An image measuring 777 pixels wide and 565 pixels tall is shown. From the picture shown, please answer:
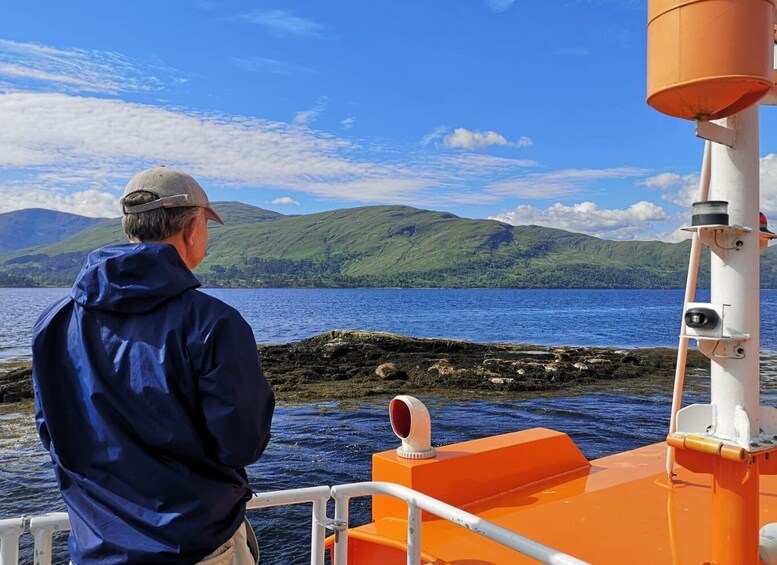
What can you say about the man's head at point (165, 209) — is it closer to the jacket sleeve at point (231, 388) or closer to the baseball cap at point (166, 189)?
the baseball cap at point (166, 189)

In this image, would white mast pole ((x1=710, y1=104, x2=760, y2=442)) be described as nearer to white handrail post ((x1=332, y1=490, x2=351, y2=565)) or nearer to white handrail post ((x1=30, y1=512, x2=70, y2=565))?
white handrail post ((x1=332, y1=490, x2=351, y2=565))

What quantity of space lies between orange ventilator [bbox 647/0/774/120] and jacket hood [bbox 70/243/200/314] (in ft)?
8.13

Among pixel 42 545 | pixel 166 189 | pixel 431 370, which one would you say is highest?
pixel 166 189

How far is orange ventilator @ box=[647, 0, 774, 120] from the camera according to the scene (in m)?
3.06

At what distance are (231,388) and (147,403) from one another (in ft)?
0.83

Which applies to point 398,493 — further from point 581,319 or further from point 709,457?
point 581,319

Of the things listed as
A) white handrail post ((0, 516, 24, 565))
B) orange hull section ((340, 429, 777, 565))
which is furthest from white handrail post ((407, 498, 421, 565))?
white handrail post ((0, 516, 24, 565))

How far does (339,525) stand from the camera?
3574mm

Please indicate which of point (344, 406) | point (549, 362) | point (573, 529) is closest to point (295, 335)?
point (549, 362)

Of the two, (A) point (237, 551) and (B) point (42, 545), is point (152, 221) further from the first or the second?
(B) point (42, 545)

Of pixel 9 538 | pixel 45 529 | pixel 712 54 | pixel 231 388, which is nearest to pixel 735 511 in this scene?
pixel 712 54

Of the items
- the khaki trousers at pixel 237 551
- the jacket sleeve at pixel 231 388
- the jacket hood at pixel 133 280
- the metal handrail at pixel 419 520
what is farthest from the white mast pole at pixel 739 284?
the jacket hood at pixel 133 280

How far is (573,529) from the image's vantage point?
16.2 feet

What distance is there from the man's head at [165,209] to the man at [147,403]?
0.29ft
